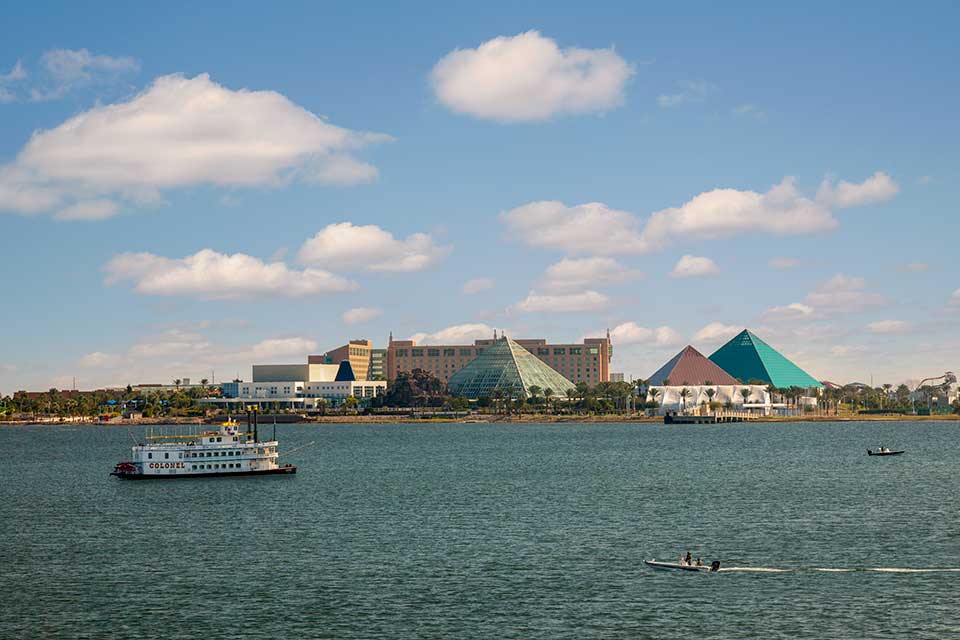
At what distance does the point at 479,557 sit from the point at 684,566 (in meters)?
14.8

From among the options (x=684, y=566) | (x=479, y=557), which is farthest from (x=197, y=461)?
(x=684, y=566)

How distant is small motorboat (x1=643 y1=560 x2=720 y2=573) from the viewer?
72.9 meters

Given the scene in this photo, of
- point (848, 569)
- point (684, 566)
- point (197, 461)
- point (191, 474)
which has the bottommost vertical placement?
point (848, 569)

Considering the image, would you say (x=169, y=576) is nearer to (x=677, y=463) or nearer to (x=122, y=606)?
(x=122, y=606)

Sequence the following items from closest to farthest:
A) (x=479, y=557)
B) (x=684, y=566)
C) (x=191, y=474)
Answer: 1. (x=684, y=566)
2. (x=479, y=557)
3. (x=191, y=474)

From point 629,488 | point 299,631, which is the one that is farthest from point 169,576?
point 629,488

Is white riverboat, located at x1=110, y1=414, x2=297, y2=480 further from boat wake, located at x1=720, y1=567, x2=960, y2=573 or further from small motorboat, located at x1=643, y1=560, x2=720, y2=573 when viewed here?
boat wake, located at x1=720, y1=567, x2=960, y2=573

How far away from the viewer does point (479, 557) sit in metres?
80.6

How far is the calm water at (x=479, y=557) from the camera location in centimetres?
6109

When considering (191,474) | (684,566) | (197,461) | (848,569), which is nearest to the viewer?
(684,566)

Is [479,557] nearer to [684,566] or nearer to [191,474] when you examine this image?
[684,566]

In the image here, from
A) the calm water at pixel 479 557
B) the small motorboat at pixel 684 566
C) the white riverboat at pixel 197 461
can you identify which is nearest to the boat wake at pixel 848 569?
the calm water at pixel 479 557

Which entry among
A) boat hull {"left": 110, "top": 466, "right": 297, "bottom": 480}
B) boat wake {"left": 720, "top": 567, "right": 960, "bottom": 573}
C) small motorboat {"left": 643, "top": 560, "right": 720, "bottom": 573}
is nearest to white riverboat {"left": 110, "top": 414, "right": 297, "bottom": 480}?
boat hull {"left": 110, "top": 466, "right": 297, "bottom": 480}

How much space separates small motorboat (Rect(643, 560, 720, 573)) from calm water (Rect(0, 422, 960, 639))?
98 cm
